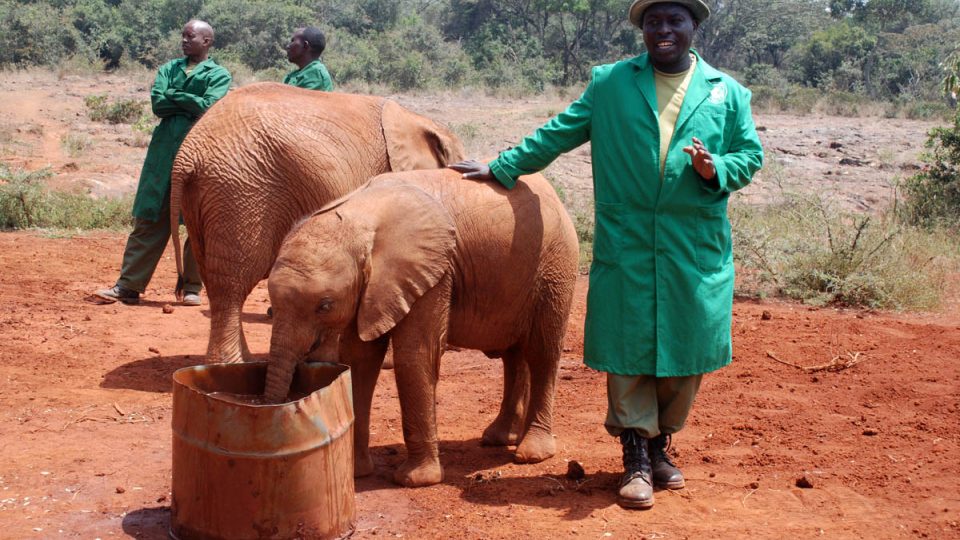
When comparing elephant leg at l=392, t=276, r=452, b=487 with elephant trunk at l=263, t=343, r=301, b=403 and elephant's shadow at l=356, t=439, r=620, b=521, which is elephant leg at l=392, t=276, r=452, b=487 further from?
elephant trunk at l=263, t=343, r=301, b=403

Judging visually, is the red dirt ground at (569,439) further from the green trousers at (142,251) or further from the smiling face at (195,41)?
the smiling face at (195,41)

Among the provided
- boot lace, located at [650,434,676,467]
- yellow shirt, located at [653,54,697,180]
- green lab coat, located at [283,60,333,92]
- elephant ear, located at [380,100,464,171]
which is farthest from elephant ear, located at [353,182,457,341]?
green lab coat, located at [283,60,333,92]

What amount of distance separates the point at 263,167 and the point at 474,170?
185 centimetres

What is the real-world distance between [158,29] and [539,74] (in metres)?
11.2

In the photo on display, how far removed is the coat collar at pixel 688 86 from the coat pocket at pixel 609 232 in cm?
44

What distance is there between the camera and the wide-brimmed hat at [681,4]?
14.4ft

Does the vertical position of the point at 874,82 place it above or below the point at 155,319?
above

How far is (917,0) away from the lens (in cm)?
3850

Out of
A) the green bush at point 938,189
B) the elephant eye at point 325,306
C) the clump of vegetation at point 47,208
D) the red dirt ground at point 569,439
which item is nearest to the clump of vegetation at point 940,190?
the green bush at point 938,189

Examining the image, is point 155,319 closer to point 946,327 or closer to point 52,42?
point 946,327

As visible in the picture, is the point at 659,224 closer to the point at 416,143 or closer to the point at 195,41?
the point at 416,143

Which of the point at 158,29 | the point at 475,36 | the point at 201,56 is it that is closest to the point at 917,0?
the point at 475,36

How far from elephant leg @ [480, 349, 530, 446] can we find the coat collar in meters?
1.64

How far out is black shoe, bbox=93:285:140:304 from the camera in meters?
8.52
